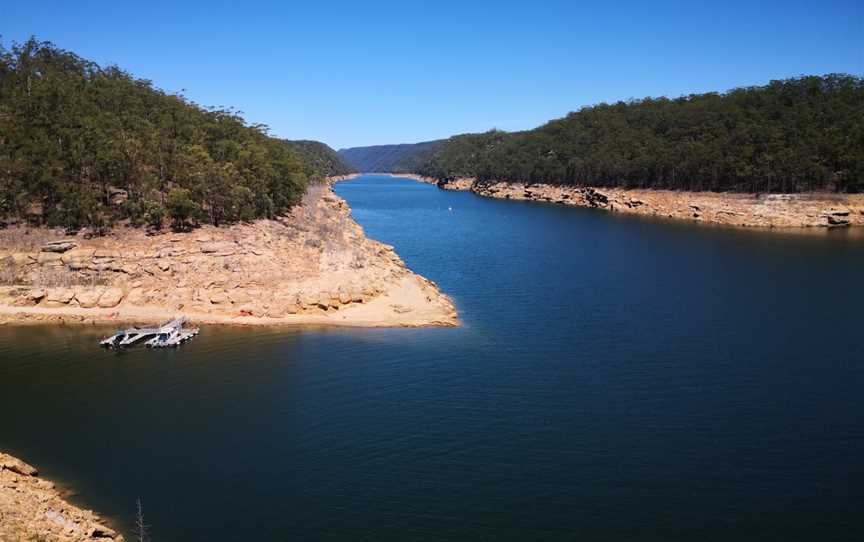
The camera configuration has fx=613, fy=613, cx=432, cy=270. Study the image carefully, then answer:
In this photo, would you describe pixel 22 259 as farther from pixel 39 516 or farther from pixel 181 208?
pixel 39 516

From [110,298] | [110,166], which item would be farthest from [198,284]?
[110,166]

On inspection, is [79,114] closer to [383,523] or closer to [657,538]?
[383,523]

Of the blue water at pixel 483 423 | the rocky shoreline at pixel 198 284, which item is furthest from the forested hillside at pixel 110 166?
the blue water at pixel 483 423

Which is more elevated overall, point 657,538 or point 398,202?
point 398,202

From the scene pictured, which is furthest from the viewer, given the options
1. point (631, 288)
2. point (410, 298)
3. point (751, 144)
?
point (751, 144)

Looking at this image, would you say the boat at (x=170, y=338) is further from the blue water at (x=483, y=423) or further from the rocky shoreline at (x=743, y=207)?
the rocky shoreline at (x=743, y=207)

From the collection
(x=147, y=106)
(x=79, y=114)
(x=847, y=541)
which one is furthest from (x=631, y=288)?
(x=147, y=106)
